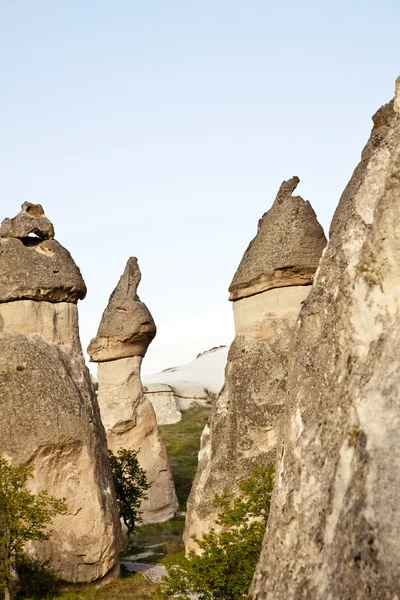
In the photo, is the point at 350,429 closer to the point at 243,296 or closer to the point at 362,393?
the point at 362,393

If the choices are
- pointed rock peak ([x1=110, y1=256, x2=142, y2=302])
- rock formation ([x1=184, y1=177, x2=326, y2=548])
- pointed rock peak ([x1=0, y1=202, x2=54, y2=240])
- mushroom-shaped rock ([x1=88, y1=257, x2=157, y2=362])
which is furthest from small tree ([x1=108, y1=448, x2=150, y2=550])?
pointed rock peak ([x1=0, y1=202, x2=54, y2=240])

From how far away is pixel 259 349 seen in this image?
52.9ft

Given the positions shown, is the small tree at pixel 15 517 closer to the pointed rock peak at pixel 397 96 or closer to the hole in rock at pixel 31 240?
the hole in rock at pixel 31 240

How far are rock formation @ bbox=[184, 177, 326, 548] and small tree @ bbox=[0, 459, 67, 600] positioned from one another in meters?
3.49

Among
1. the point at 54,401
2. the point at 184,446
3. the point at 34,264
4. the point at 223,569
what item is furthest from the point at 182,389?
the point at 223,569

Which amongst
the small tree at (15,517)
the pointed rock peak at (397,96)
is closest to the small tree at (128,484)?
the small tree at (15,517)

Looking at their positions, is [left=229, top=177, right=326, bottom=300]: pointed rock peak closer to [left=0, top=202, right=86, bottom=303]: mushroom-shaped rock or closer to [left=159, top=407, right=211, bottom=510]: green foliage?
[left=0, top=202, right=86, bottom=303]: mushroom-shaped rock

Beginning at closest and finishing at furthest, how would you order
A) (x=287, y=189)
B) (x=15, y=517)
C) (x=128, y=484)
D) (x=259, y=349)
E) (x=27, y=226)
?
1. (x=15, y=517)
2. (x=259, y=349)
3. (x=27, y=226)
4. (x=287, y=189)
5. (x=128, y=484)

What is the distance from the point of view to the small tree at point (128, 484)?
67.8ft

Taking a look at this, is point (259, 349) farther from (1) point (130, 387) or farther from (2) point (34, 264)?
(1) point (130, 387)

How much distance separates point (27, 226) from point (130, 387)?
926 centimetres

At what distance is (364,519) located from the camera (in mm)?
4461

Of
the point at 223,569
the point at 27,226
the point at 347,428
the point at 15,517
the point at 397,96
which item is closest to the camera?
the point at 347,428

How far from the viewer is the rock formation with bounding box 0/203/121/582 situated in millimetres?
14281
